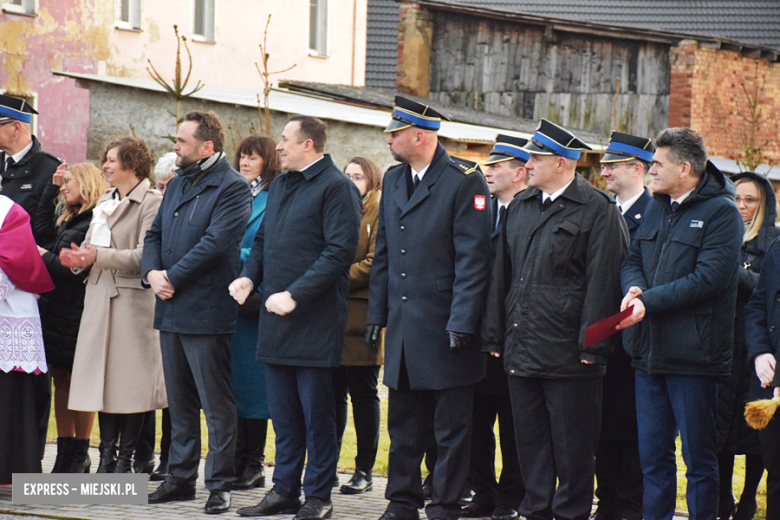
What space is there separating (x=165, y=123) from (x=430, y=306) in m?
10.1

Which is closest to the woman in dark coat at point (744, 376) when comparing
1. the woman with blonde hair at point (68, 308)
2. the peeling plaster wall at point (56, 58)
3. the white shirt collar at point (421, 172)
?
the white shirt collar at point (421, 172)

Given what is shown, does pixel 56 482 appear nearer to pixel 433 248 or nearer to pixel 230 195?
pixel 230 195

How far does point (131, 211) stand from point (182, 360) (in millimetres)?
1169

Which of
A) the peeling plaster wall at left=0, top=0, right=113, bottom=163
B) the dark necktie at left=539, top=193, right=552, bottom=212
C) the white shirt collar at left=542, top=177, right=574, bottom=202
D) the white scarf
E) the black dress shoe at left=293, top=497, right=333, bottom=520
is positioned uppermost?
the peeling plaster wall at left=0, top=0, right=113, bottom=163

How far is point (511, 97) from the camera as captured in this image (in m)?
24.6

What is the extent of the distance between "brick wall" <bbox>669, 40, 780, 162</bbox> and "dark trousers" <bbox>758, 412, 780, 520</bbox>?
1758 centimetres

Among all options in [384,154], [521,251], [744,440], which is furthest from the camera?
[384,154]

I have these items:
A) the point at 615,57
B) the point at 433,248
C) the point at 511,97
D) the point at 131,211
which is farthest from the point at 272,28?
the point at 433,248

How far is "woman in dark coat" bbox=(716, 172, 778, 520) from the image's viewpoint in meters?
5.86

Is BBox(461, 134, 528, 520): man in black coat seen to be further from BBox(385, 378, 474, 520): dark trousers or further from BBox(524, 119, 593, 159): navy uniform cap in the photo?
BBox(524, 119, 593, 159): navy uniform cap

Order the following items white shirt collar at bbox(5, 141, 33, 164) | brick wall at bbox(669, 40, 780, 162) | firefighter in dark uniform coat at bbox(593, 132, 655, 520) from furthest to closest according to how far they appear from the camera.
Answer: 1. brick wall at bbox(669, 40, 780, 162)
2. white shirt collar at bbox(5, 141, 33, 164)
3. firefighter in dark uniform coat at bbox(593, 132, 655, 520)

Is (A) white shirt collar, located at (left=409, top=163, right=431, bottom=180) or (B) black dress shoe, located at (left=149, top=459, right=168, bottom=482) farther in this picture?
(B) black dress shoe, located at (left=149, top=459, right=168, bottom=482)

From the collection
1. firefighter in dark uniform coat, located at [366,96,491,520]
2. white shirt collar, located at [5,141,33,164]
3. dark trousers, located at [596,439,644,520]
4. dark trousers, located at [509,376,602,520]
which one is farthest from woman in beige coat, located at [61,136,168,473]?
dark trousers, located at [596,439,644,520]

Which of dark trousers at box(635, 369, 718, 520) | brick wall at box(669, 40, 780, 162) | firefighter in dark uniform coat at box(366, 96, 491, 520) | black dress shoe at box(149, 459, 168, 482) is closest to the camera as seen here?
dark trousers at box(635, 369, 718, 520)
